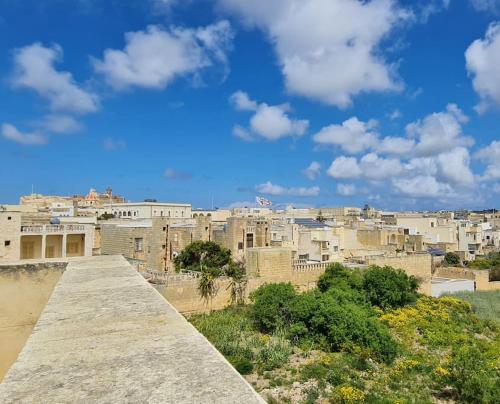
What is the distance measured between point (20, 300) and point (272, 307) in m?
→ 11.2

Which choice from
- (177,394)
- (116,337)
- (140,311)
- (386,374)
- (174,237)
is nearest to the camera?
(177,394)

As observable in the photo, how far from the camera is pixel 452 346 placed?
16078 millimetres

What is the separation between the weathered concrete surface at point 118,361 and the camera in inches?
92.1

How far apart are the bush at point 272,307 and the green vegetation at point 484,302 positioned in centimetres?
1237

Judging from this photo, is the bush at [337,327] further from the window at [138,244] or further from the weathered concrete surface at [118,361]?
the window at [138,244]

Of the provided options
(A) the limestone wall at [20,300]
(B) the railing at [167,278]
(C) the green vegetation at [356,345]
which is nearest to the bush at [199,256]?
(C) the green vegetation at [356,345]

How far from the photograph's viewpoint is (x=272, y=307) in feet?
55.8

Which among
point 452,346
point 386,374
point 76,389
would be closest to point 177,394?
point 76,389

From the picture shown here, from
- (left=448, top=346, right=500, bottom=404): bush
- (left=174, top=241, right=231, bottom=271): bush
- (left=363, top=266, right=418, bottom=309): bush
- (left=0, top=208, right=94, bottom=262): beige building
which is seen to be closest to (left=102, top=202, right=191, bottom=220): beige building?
(left=174, top=241, right=231, bottom=271): bush

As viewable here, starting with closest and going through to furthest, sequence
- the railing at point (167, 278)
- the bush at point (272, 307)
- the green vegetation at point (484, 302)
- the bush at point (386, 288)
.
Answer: the bush at point (272, 307) → the railing at point (167, 278) → the bush at point (386, 288) → the green vegetation at point (484, 302)

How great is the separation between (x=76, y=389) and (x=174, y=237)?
2932 cm

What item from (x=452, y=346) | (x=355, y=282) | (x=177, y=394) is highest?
(x=177, y=394)

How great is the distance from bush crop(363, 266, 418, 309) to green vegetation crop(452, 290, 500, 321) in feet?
14.2

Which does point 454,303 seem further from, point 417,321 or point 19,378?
point 19,378
